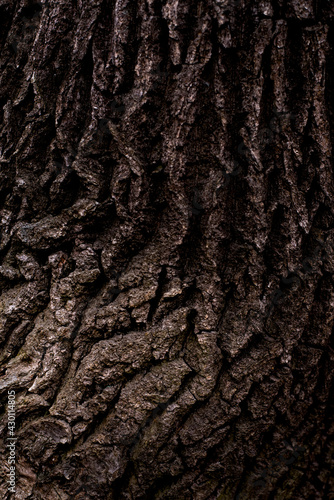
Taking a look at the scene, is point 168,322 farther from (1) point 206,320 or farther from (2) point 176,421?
(2) point 176,421

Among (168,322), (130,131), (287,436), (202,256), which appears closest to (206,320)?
(168,322)

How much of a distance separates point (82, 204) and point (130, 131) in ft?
1.28

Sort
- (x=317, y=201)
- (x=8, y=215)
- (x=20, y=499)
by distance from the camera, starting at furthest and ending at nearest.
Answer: (x=8, y=215), (x=317, y=201), (x=20, y=499)

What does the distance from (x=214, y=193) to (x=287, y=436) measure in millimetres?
1163

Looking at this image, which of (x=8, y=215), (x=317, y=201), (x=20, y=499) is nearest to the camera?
(x=20, y=499)

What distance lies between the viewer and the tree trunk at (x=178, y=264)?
4.62 feet

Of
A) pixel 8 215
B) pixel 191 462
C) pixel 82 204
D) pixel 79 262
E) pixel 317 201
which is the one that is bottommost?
pixel 191 462

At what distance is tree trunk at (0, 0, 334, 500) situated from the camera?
141 centimetres

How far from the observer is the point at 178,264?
1.49m

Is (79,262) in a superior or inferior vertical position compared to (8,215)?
inferior

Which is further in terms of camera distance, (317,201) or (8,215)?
(8,215)

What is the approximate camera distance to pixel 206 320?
1470 millimetres

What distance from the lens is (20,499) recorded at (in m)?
1.38

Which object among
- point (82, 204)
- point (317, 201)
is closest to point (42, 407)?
point (82, 204)
